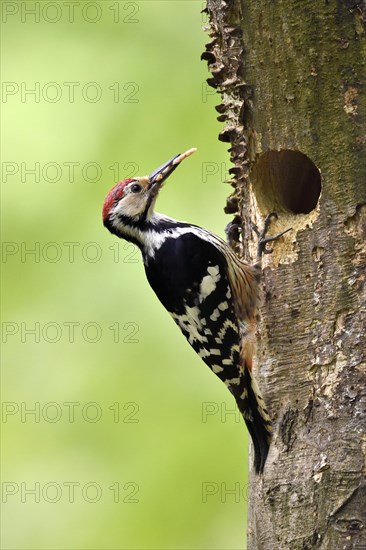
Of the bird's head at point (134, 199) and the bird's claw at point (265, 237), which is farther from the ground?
the bird's head at point (134, 199)

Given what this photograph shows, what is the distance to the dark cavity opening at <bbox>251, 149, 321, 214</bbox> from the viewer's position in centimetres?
487

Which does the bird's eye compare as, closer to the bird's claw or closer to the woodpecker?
the woodpecker

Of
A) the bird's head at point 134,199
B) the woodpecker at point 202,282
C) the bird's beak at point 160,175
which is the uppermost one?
the bird's beak at point 160,175

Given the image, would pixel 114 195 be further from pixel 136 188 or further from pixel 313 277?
pixel 313 277

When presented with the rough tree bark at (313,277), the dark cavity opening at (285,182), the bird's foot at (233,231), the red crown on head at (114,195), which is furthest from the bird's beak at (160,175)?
the rough tree bark at (313,277)

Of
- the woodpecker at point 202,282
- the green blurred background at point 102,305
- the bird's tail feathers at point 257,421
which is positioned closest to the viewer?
the bird's tail feathers at point 257,421

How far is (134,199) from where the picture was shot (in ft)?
18.4

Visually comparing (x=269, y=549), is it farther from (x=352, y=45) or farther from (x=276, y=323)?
(x=352, y=45)

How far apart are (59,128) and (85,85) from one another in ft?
1.17

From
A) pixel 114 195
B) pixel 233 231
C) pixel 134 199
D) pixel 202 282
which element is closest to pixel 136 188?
pixel 134 199

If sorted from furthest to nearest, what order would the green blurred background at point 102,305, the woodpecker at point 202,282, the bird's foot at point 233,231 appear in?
the green blurred background at point 102,305, the bird's foot at point 233,231, the woodpecker at point 202,282

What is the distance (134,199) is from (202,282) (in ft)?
2.36

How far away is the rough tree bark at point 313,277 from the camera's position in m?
4.23

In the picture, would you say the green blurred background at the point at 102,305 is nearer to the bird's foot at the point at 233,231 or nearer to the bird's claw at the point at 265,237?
the bird's foot at the point at 233,231
